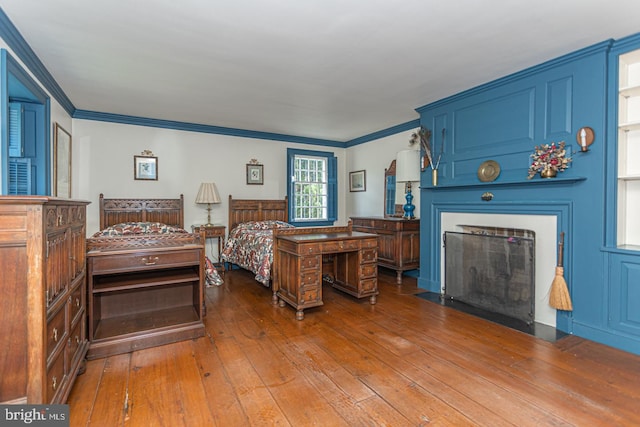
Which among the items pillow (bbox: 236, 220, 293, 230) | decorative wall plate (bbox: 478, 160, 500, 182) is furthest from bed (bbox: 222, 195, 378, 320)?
decorative wall plate (bbox: 478, 160, 500, 182)

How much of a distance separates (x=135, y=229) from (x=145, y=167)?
1.18 m

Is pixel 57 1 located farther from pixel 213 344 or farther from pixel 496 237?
pixel 496 237

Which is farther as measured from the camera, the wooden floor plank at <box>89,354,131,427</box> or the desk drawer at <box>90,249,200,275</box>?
the desk drawer at <box>90,249,200,275</box>

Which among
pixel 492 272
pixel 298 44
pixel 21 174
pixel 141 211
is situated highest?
pixel 298 44

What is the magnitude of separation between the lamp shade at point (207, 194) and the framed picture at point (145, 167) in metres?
0.76

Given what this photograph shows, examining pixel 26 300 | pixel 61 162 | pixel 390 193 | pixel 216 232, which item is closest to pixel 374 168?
pixel 390 193

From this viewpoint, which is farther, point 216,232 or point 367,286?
point 216,232

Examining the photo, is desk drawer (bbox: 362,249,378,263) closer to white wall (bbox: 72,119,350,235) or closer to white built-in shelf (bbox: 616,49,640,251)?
white built-in shelf (bbox: 616,49,640,251)

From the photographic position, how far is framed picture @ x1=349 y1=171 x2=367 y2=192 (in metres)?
Answer: 6.52

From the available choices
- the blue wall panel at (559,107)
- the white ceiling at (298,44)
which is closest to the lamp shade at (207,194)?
the white ceiling at (298,44)

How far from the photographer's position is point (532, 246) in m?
3.12

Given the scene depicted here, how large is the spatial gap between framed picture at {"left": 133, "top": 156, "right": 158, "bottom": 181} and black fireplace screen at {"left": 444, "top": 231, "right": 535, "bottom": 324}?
4697mm

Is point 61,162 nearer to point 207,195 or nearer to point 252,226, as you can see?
point 207,195

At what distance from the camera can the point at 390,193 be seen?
575cm
